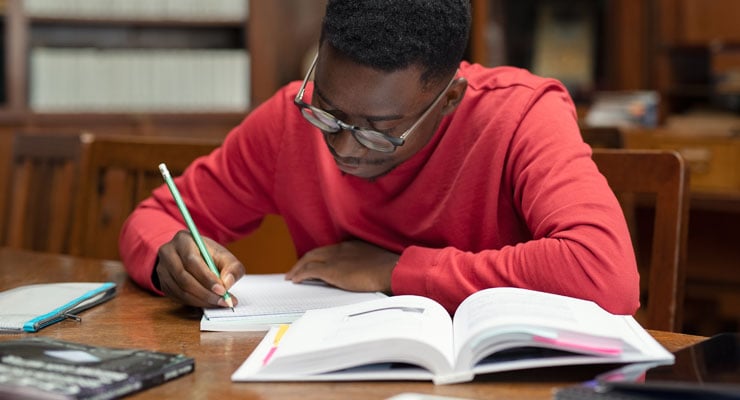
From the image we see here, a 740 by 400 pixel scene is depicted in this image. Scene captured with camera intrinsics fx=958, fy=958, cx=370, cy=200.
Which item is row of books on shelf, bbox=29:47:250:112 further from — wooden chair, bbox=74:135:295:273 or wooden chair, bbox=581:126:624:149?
wooden chair, bbox=581:126:624:149

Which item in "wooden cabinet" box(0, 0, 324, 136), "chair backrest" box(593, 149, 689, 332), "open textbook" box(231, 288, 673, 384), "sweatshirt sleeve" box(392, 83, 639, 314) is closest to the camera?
"open textbook" box(231, 288, 673, 384)

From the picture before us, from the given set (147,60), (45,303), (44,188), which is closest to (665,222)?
(45,303)

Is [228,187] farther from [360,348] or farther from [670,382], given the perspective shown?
[670,382]

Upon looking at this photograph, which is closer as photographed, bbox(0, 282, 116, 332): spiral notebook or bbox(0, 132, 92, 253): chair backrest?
bbox(0, 282, 116, 332): spiral notebook

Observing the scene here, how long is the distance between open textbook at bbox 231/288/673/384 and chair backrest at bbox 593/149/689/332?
0.47 meters

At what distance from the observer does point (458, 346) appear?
0.95m

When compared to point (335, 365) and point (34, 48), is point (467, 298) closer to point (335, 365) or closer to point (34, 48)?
point (335, 365)

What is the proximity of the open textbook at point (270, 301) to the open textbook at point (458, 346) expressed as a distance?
0.16 meters

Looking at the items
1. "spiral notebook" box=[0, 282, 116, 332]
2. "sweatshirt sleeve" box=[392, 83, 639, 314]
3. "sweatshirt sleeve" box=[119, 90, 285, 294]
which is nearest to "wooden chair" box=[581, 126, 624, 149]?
"sweatshirt sleeve" box=[392, 83, 639, 314]

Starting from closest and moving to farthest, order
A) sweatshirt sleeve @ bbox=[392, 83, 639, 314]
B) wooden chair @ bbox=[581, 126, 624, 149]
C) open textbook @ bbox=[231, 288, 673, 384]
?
open textbook @ bbox=[231, 288, 673, 384]
sweatshirt sleeve @ bbox=[392, 83, 639, 314]
wooden chair @ bbox=[581, 126, 624, 149]

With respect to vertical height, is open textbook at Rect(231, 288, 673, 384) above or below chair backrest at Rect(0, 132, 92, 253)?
above

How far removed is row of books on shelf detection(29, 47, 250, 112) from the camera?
13.6ft

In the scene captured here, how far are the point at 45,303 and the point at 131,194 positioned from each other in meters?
0.77

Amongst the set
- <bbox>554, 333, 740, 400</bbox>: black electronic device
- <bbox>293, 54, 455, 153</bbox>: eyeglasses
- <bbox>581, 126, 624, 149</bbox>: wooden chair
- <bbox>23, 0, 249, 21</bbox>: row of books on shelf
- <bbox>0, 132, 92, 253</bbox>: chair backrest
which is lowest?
<bbox>0, 132, 92, 253</bbox>: chair backrest
